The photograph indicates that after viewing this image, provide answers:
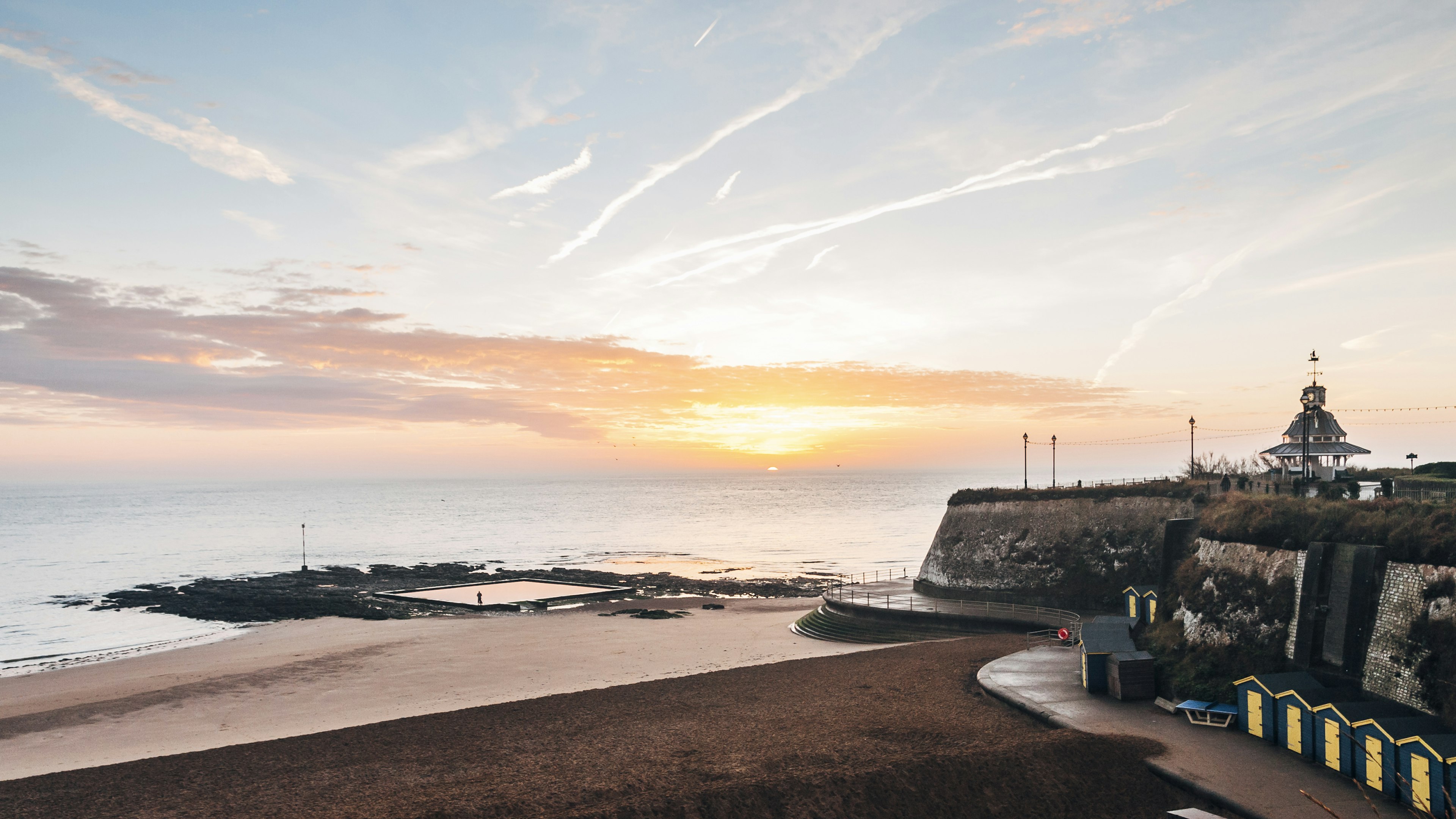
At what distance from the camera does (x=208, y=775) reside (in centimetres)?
1859

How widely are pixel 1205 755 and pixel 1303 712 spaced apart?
7.48ft

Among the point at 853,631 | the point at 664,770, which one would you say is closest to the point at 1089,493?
the point at 853,631

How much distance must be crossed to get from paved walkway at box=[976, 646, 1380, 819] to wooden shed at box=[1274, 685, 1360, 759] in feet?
0.96

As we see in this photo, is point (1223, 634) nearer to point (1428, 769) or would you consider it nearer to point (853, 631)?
point (1428, 769)

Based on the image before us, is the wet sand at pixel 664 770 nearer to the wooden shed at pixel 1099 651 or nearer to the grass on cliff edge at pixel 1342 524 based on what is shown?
the wooden shed at pixel 1099 651

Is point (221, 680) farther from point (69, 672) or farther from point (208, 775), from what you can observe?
point (208, 775)

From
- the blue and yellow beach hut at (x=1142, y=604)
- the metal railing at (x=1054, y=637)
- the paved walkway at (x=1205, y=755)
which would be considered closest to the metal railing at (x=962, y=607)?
the metal railing at (x=1054, y=637)

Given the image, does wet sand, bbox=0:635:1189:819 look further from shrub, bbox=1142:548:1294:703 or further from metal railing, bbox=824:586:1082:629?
metal railing, bbox=824:586:1082:629

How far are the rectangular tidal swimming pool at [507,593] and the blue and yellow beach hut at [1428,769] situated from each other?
4565 cm

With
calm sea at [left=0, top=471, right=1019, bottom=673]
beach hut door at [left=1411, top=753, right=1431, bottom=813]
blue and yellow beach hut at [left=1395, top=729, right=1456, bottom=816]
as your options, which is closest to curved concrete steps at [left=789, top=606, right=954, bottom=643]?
blue and yellow beach hut at [left=1395, top=729, right=1456, bottom=816]

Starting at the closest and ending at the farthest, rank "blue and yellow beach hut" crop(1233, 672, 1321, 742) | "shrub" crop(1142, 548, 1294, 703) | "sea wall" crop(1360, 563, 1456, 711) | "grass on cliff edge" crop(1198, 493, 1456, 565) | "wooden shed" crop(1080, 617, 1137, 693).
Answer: "sea wall" crop(1360, 563, 1456, 711), "blue and yellow beach hut" crop(1233, 672, 1321, 742), "grass on cliff edge" crop(1198, 493, 1456, 565), "shrub" crop(1142, 548, 1294, 703), "wooden shed" crop(1080, 617, 1137, 693)

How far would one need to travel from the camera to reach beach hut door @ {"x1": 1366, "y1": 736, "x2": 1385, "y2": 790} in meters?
15.5

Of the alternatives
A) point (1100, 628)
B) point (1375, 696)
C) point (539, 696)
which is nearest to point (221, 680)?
point (539, 696)

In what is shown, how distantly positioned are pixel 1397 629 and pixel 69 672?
49.5 m
